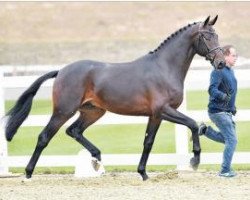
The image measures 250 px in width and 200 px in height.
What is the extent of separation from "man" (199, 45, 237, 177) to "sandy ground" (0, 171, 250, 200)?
1.08ft

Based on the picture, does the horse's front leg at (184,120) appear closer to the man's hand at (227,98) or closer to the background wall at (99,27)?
the man's hand at (227,98)

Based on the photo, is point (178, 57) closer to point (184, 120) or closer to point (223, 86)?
point (223, 86)

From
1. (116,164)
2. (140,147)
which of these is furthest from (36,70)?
(116,164)

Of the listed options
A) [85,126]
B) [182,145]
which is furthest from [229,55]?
[85,126]

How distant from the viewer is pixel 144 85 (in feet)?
32.6

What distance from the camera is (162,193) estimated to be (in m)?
8.60

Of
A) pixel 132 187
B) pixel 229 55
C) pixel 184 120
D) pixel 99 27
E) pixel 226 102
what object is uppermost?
pixel 229 55

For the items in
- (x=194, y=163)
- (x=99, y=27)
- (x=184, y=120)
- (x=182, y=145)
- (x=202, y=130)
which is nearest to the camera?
(x=184, y=120)

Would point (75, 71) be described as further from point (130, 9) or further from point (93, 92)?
point (130, 9)

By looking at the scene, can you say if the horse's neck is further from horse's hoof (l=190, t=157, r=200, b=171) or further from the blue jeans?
horse's hoof (l=190, t=157, r=200, b=171)

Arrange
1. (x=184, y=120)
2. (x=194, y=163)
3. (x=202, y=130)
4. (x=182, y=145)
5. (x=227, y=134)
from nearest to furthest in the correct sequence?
(x=184, y=120) < (x=194, y=163) < (x=227, y=134) < (x=202, y=130) < (x=182, y=145)

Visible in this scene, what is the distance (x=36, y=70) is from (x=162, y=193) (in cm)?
1801

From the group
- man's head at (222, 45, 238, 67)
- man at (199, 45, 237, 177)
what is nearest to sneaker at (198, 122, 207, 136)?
man at (199, 45, 237, 177)

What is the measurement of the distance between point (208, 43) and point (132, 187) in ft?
6.52
